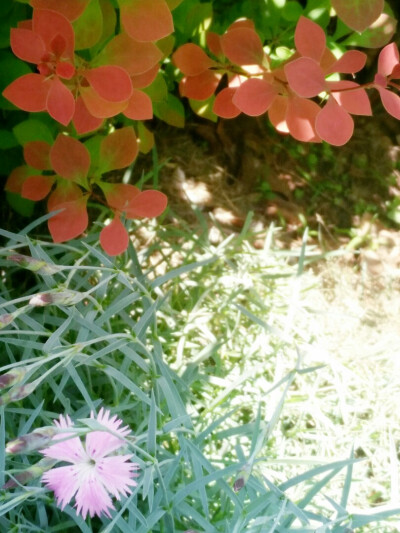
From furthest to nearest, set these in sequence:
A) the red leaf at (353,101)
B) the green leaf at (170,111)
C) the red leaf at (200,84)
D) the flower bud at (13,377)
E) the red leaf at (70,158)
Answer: the green leaf at (170,111)
the red leaf at (200,84)
the red leaf at (70,158)
the red leaf at (353,101)
the flower bud at (13,377)

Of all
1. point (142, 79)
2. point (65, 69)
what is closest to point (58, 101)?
point (65, 69)

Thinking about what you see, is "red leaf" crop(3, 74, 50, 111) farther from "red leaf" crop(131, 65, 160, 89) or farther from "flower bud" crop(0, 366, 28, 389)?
"flower bud" crop(0, 366, 28, 389)

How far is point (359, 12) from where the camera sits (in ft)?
2.37

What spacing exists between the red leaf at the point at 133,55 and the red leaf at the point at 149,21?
4cm

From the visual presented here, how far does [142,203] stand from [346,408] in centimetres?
56

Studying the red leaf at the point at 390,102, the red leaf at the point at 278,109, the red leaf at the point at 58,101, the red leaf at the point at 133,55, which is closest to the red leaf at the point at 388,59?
the red leaf at the point at 390,102

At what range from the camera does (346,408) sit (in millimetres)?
1149

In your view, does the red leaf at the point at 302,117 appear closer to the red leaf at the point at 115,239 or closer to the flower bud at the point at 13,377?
the red leaf at the point at 115,239

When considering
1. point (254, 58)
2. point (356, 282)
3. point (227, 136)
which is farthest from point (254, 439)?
point (227, 136)

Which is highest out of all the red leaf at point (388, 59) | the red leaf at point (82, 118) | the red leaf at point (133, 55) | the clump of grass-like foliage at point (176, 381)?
the red leaf at point (388, 59)

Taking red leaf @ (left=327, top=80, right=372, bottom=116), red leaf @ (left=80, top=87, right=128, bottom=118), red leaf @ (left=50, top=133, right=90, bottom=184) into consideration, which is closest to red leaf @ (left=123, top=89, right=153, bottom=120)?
red leaf @ (left=80, top=87, right=128, bottom=118)

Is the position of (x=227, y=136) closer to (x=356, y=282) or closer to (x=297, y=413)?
(x=356, y=282)

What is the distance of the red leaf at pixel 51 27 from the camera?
674 mm

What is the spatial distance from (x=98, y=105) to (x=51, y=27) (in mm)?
111
